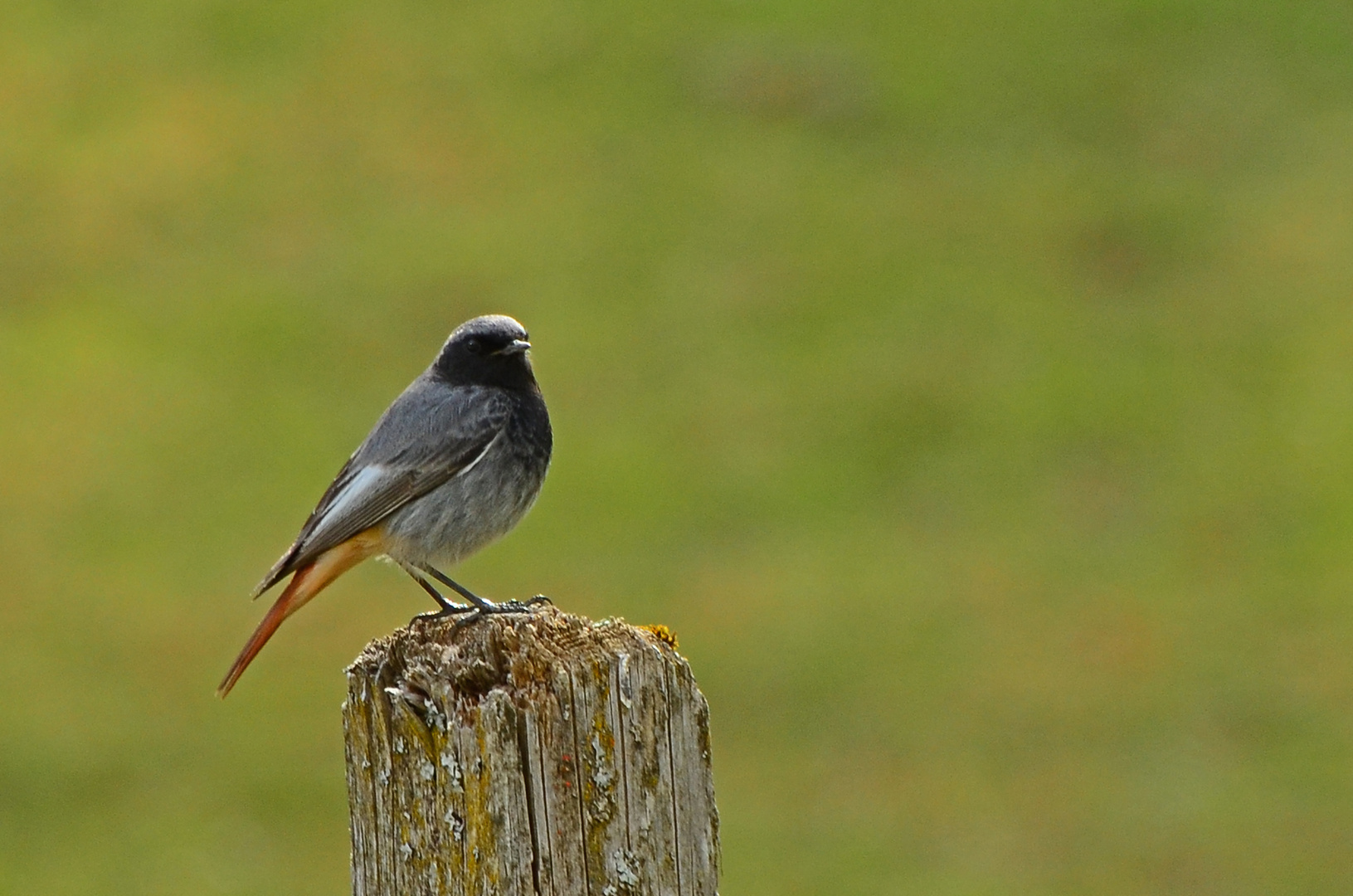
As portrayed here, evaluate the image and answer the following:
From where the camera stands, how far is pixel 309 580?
7.31m

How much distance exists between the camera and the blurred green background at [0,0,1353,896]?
17.6 meters

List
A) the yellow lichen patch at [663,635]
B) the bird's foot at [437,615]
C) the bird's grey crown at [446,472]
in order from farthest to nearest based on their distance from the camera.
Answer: the bird's grey crown at [446,472] → the bird's foot at [437,615] → the yellow lichen patch at [663,635]

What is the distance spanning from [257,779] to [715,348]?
8972mm

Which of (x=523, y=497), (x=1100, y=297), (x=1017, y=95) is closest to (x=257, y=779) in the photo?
(x=523, y=497)

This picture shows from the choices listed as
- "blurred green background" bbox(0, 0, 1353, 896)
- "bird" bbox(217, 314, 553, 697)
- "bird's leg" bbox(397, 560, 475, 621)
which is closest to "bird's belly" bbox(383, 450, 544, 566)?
"bird" bbox(217, 314, 553, 697)

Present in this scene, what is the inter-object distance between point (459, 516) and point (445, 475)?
0.58ft

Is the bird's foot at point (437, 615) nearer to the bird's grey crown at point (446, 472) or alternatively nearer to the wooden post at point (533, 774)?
the bird's grey crown at point (446, 472)

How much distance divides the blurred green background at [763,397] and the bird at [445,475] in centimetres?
848

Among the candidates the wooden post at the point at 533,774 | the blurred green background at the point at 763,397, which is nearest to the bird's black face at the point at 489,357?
the wooden post at the point at 533,774

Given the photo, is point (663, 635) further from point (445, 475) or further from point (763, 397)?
point (763, 397)

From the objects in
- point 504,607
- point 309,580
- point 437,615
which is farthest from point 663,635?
point 309,580

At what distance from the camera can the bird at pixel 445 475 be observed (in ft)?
25.0

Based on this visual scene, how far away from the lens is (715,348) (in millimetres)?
24578

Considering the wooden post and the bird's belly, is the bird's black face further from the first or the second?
the wooden post
